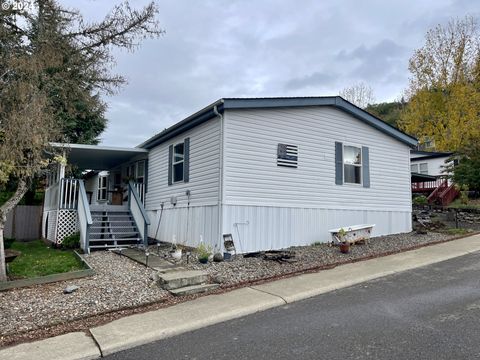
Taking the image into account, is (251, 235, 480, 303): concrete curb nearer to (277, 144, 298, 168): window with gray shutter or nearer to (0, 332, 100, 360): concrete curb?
(0, 332, 100, 360): concrete curb

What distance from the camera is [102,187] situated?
1906 centimetres

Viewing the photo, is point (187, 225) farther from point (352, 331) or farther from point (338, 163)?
point (352, 331)

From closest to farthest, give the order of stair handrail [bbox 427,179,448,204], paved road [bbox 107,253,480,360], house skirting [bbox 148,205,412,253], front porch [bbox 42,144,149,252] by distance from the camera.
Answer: paved road [bbox 107,253,480,360] < house skirting [bbox 148,205,412,253] < front porch [bbox 42,144,149,252] < stair handrail [bbox 427,179,448,204]

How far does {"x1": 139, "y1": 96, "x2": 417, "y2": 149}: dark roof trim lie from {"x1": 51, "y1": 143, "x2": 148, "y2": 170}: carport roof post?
877mm

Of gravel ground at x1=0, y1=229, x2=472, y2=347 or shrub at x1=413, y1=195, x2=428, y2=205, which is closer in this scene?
gravel ground at x1=0, y1=229, x2=472, y2=347

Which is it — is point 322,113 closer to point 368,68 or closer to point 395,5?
point 395,5

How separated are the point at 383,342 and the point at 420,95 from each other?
24.3m

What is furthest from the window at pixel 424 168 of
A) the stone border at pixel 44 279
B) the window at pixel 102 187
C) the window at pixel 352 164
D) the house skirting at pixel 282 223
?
the stone border at pixel 44 279

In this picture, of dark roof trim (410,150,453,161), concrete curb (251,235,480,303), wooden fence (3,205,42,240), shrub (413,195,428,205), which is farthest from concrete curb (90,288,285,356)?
dark roof trim (410,150,453,161)

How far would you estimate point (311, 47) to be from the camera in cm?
1709

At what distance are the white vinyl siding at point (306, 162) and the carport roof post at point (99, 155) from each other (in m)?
5.74

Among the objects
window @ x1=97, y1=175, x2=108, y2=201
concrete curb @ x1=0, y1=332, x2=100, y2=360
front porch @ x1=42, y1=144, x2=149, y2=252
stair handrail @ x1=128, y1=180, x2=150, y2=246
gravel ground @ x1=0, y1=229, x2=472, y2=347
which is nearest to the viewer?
concrete curb @ x1=0, y1=332, x2=100, y2=360

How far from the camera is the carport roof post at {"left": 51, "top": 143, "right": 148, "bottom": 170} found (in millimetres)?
13016

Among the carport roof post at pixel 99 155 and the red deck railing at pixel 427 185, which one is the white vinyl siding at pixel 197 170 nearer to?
the carport roof post at pixel 99 155
